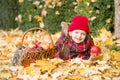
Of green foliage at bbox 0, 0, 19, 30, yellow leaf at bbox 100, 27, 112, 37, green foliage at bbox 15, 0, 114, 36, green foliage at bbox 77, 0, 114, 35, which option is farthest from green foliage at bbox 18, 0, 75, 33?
yellow leaf at bbox 100, 27, 112, 37

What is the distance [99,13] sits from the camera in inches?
308

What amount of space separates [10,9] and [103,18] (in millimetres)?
3492

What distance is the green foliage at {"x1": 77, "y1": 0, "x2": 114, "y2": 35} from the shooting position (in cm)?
775

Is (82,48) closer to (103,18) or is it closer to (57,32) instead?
(103,18)

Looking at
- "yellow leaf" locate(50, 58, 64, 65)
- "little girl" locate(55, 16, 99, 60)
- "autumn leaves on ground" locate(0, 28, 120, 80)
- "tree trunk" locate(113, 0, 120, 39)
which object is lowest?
"autumn leaves on ground" locate(0, 28, 120, 80)

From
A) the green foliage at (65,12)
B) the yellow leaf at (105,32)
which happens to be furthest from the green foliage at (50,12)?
the yellow leaf at (105,32)

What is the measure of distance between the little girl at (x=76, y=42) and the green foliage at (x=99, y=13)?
2110mm

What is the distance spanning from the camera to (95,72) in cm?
495

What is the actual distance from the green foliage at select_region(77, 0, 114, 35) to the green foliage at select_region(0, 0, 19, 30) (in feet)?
10.0

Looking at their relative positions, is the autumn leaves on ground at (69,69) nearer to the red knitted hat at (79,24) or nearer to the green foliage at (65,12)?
the red knitted hat at (79,24)

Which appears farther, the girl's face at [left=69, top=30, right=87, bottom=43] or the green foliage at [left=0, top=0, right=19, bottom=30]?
the green foliage at [left=0, top=0, right=19, bottom=30]

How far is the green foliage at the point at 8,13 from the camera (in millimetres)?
10617

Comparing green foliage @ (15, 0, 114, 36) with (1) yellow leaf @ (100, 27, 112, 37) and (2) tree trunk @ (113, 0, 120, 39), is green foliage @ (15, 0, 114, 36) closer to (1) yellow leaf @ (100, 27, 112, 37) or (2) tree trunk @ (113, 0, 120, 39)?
(1) yellow leaf @ (100, 27, 112, 37)

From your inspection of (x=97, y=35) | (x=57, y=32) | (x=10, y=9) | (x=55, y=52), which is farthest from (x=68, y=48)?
(x=10, y=9)
